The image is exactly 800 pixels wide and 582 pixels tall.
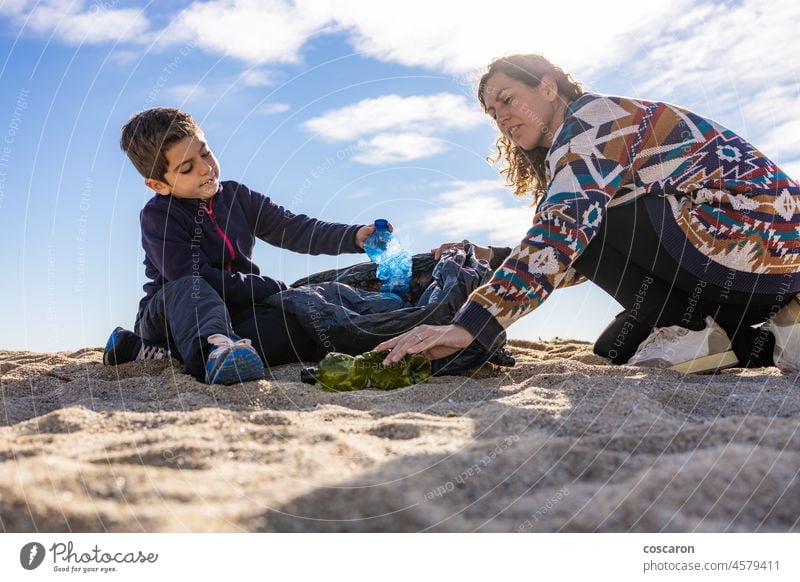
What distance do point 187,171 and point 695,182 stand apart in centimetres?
231

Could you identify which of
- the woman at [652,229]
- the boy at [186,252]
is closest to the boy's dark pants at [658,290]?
the woman at [652,229]

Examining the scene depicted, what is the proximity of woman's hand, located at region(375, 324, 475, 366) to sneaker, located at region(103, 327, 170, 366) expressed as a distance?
4.54 ft

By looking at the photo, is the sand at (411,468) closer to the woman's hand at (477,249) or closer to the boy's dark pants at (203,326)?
the boy's dark pants at (203,326)

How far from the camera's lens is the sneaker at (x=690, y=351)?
2.96 meters

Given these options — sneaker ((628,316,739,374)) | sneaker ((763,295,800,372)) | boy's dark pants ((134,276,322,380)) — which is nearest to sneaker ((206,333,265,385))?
boy's dark pants ((134,276,322,380))

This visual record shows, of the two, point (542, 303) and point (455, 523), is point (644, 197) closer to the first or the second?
point (542, 303)

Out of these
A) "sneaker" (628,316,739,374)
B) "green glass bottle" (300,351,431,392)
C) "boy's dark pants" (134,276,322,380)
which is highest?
"boy's dark pants" (134,276,322,380)

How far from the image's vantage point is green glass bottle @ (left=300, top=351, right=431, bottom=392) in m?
2.70

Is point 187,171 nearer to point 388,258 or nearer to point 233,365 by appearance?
point 388,258

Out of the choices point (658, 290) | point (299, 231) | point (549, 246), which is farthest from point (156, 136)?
point (658, 290)

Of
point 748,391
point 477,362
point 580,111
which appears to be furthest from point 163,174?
point 748,391

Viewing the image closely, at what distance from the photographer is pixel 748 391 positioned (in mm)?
2441

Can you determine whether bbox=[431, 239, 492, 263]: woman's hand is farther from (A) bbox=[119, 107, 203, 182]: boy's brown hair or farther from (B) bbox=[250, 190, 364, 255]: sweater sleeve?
(A) bbox=[119, 107, 203, 182]: boy's brown hair

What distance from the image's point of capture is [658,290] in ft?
10.3
